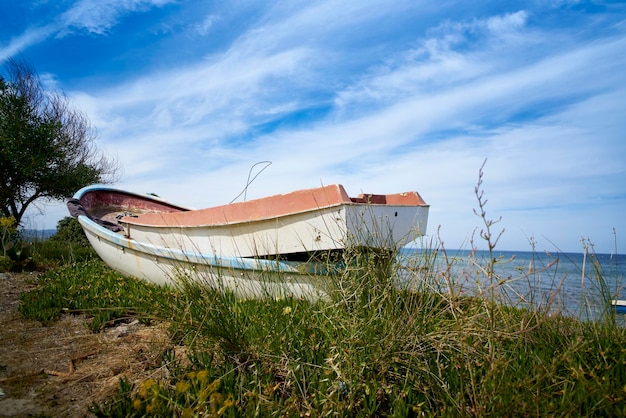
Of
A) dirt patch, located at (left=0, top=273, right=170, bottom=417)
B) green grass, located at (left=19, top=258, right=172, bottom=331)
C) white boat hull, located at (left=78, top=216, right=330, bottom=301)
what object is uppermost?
white boat hull, located at (left=78, top=216, right=330, bottom=301)

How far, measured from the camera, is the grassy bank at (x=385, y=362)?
227cm

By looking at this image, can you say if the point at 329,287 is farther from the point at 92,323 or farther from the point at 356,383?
the point at 92,323

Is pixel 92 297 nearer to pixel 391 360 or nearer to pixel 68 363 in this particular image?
pixel 68 363

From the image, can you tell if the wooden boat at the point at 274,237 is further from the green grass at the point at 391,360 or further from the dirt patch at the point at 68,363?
the dirt patch at the point at 68,363

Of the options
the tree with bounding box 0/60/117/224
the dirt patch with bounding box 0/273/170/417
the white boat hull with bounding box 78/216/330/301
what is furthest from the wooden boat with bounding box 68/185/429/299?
the tree with bounding box 0/60/117/224

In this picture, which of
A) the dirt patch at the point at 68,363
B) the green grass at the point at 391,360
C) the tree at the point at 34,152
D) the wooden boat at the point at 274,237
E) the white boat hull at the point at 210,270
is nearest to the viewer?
the green grass at the point at 391,360

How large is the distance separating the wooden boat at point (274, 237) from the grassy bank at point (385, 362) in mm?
517

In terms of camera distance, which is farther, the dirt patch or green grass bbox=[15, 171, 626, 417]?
the dirt patch

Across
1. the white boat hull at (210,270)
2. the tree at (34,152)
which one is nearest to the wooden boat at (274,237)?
the white boat hull at (210,270)

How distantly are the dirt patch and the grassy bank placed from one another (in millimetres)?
256

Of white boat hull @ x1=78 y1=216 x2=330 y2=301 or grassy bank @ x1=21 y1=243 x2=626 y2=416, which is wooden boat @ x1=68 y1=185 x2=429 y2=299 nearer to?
white boat hull @ x1=78 y1=216 x2=330 y2=301

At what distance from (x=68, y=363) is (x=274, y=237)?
2.38 metres

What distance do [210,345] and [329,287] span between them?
41.9 inches

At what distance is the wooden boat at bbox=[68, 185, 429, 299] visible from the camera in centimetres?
421
